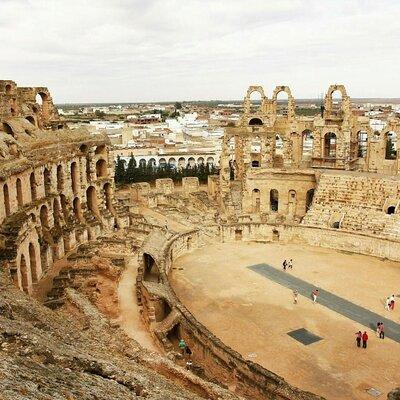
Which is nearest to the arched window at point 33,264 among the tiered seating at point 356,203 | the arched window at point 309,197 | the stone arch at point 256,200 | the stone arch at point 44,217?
the stone arch at point 44,217

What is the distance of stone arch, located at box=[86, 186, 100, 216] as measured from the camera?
3625 cm

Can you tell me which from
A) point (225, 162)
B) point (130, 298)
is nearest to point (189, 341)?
point (130, 298)

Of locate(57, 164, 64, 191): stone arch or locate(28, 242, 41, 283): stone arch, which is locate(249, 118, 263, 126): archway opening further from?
locate(28, 242, 41, 283): stone arch

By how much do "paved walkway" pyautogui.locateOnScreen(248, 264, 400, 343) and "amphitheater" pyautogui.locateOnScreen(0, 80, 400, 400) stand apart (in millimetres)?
107

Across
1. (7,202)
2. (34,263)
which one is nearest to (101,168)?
(7,202)

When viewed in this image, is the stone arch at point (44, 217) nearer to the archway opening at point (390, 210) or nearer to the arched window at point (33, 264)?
the arched window at point (33, 264)

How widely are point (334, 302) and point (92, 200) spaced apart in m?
19.3

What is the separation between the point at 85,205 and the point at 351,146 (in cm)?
2223

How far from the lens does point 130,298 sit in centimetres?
2397

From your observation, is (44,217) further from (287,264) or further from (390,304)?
(390,304)

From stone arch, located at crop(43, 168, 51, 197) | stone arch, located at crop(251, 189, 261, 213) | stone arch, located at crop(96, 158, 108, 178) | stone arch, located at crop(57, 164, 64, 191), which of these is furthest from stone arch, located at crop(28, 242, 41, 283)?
stone arch, located at crop(251, 189, 261, 213)

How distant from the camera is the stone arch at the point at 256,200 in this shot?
1539 inches

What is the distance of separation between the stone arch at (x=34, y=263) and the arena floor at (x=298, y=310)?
717 cm

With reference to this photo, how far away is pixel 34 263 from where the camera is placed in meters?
25.4
